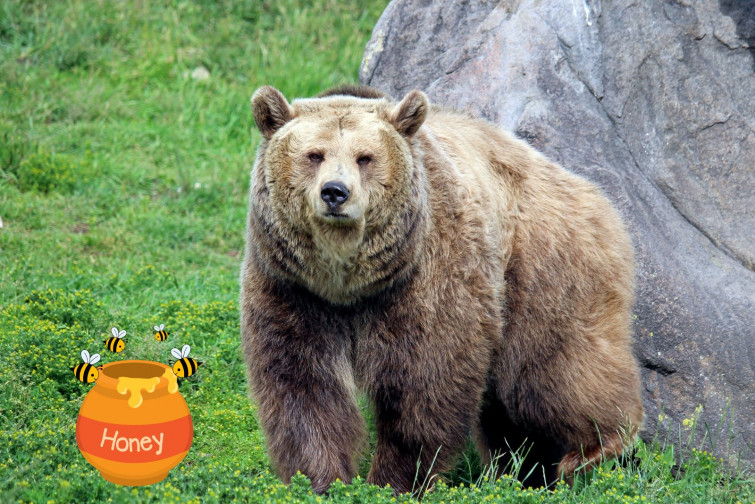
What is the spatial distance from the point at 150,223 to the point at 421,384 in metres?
4.48

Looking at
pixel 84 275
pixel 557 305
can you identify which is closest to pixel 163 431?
pixel 557 305

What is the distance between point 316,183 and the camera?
4.22 meters

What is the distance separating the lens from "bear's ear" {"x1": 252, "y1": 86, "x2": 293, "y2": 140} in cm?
448

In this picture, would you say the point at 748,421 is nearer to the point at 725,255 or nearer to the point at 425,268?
the point at 725,255

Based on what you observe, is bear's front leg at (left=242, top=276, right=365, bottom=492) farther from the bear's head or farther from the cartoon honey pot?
the cartoon honey pot

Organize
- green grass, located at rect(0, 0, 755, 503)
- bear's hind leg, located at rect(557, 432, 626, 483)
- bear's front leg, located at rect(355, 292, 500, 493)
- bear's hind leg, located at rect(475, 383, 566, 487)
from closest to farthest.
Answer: green grass, located at rect(0, 0, 755, 503), bear's front leg, located at rect(355, 292, 500, 493), bear's hind leg, located at rect(557, 432, 626, 483), bear's hind leg, located at rect(475, 383, 566, 487)

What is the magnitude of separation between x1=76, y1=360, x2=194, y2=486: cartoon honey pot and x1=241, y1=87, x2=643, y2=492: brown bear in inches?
50.4

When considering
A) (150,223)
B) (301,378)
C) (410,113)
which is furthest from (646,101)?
(150,223)

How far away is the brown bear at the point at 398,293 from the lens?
14.5 feet

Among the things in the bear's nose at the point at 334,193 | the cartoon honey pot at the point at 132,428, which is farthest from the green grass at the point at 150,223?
the bear's nose at the point at 334,193

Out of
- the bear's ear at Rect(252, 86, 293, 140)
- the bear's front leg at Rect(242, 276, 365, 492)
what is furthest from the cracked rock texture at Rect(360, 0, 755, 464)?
the bear's front leg at Rect(242, 276, 365, 492)

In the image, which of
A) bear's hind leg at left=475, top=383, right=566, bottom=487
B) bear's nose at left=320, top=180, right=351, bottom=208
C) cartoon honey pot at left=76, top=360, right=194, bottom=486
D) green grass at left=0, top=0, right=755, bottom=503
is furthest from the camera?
bear's hind leg at left=475, top=383, right=566, bottom=487

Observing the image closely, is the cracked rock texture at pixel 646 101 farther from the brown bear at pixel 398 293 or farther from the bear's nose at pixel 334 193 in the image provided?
the bear's nose at pixel 334 193

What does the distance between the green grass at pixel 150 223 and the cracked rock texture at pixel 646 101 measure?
1.57 meters
